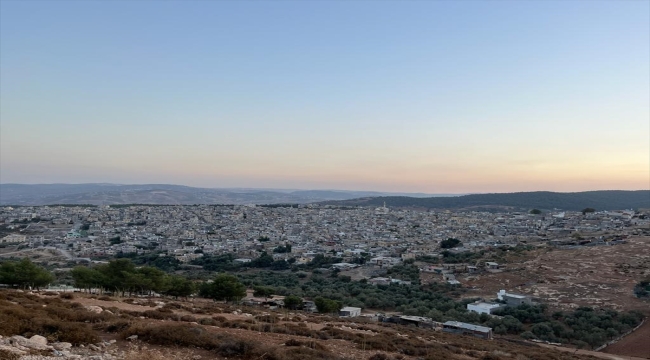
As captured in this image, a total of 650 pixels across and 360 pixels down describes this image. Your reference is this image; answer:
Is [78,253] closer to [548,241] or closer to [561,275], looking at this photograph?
[561,275]

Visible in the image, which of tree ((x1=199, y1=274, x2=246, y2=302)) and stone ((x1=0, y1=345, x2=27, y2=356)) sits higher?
stone ((x1=0, y1=345, x2=27, y2=356))

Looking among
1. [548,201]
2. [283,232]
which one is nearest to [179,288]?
[283,232]

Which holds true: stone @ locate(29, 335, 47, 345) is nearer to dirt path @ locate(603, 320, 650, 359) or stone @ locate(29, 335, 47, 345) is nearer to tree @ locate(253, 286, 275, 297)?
tree @ locate(253, 286, 275, 297)

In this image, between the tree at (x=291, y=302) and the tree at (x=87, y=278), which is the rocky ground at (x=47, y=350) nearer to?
the tree at (x=291, y=302)

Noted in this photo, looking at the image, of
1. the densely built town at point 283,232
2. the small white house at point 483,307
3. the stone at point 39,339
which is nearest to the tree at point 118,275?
the stone at point 39,339

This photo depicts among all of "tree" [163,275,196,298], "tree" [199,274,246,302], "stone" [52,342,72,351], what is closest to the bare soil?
"tree" [199,274,246,302]
